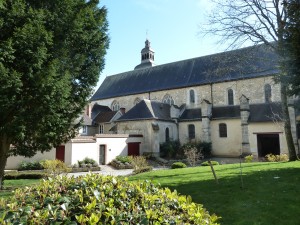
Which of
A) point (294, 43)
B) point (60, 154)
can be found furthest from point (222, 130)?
point (294, 43)

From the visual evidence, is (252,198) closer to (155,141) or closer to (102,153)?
(102,153)

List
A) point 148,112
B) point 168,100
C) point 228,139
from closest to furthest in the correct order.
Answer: point 228,139
point 148,112
point 168,100

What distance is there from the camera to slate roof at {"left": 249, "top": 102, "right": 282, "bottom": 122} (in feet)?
86.8

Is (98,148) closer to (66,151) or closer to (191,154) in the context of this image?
(66,151)

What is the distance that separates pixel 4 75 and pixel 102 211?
26.5 ft

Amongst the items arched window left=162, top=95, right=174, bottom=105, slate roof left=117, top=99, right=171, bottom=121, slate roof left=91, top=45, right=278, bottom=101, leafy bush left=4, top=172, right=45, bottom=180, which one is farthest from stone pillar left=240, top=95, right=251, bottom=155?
leafy bush left=4, top=172, right=45, bottom=180

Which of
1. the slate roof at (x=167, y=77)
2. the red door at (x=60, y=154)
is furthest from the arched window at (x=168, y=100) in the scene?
the red door at (x=60, y=154)

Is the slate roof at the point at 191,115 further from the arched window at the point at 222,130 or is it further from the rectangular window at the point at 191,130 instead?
the arched window at the point at 222,130

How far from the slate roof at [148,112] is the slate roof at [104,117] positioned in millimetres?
5651

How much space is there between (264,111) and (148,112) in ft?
41.1

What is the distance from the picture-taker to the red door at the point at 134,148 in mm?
28594

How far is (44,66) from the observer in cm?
1023

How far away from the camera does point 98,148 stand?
25.3 metres

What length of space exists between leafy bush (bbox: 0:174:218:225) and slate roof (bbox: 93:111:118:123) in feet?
110
